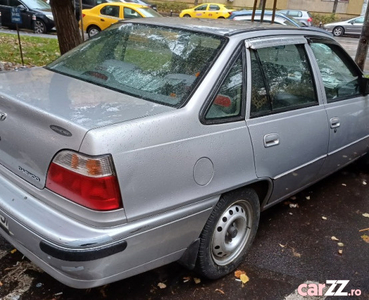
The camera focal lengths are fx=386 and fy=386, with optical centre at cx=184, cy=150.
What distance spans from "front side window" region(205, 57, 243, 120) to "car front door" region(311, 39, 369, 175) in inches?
44.8

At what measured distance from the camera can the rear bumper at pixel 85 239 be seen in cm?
193

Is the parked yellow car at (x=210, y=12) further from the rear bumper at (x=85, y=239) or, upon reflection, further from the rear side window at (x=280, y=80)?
the rear bumper at (x=85, y=239)

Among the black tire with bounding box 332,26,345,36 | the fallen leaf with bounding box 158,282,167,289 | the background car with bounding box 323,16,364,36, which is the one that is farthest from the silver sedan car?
the black tire with bounding box 332,26,345,36

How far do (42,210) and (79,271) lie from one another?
39 centimetres

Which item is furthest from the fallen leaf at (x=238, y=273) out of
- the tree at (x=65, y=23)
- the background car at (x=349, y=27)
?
the background car at (x=349, y=27)

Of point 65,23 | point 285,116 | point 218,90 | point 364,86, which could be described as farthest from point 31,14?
point 218,90

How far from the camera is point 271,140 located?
9.10 ft

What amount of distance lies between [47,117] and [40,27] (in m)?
14.6

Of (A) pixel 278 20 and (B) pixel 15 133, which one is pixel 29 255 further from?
(A) pixel 278 20

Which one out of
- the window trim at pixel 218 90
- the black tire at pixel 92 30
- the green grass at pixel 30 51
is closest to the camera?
the window trim at pixel 218 90

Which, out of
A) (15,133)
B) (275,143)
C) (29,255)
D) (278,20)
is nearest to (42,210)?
(29,255)

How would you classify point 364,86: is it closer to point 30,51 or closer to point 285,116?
point 285,116

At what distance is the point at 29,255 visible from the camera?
7.09 feet

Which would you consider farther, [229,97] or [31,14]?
[31,14]
